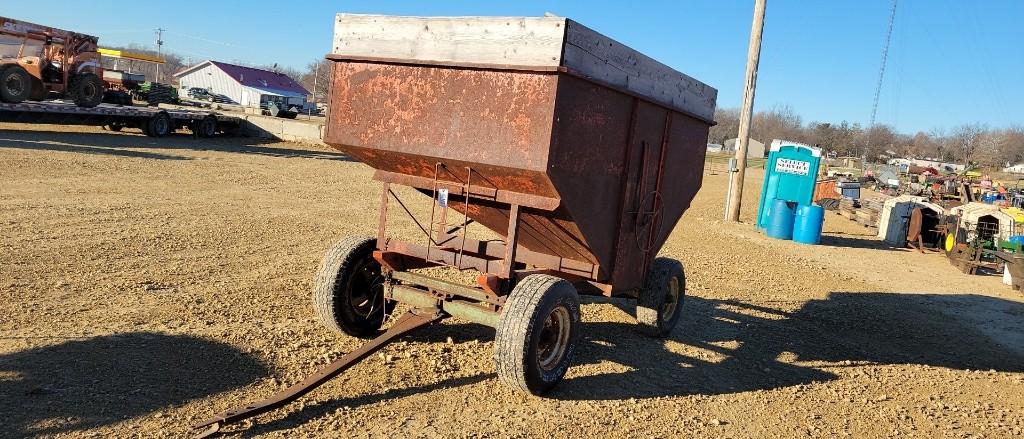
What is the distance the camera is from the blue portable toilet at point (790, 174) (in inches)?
634

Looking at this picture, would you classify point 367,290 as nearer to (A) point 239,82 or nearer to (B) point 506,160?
(B) point 506,160

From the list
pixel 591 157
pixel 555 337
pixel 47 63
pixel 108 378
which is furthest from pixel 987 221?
pixel 47 63

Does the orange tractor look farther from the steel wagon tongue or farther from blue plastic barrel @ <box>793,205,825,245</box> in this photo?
blue plastic barrel @ <box>793,205,825,245</box>

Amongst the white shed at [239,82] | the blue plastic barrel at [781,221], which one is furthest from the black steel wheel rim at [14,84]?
the white shed at [239,82]

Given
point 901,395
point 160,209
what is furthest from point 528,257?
point 160,209

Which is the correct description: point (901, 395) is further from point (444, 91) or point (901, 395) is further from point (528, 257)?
point (444, 91)

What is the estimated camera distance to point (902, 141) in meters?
111

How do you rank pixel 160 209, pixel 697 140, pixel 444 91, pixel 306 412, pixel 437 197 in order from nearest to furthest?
1. pixel 306 412
2. pixel 444 91
3. pixel 437 197
4. pixel 697 140
5. pixel 160 209

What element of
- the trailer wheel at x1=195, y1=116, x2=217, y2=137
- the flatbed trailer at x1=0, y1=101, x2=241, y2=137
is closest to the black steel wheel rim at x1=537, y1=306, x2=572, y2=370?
the flatbed trailer at x1=0, y1=101, x2=241, y2=137

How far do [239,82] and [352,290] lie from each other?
6157 cm

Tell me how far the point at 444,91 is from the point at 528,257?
A: 151cm

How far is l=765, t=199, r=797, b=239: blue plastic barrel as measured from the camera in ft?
50.6

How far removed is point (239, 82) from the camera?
62.2 metres

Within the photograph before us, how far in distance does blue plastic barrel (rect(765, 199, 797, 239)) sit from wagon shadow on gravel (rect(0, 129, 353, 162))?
45.1 ft
